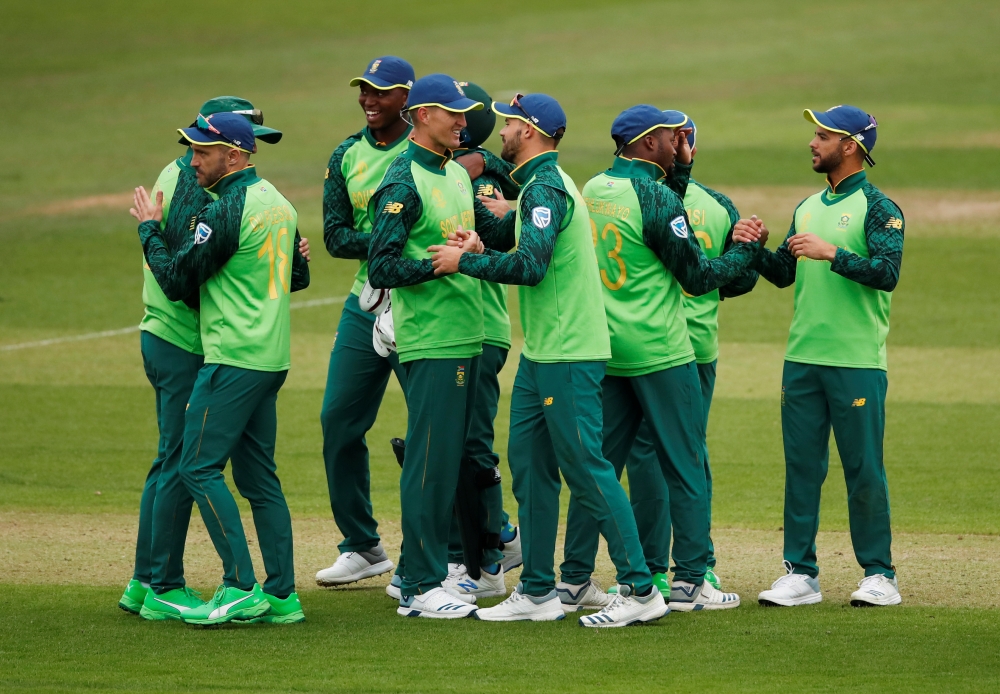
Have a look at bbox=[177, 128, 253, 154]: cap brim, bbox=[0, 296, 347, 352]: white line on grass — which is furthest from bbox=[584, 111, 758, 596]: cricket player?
bbox=[0, 296, 347, 352]: white line on grass

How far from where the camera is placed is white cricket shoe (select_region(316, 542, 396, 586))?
7.75m

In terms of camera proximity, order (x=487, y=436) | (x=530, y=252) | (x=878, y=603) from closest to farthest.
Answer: (x=530, y=252)
(x=878, y=603)
(x=487, y=436)

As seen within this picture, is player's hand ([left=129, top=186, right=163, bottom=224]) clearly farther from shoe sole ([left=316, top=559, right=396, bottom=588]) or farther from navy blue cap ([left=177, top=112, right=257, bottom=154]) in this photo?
shoe sole ([left=316, top=559, right=396, bottom=588])

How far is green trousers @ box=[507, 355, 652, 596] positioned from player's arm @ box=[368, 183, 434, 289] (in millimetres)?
697

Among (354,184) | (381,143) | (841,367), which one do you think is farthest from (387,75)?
(841,367)

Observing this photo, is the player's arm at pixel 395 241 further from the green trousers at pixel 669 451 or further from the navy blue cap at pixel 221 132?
the green trousers at pixel 669 451

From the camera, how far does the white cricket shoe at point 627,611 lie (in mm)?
6586

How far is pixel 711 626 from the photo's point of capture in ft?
21.8

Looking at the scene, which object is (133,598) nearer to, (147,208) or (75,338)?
(147,208)

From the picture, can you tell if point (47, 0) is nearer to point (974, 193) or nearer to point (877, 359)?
point (974, 193)

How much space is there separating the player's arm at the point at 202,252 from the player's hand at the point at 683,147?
7.19ft

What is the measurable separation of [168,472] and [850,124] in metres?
3.77

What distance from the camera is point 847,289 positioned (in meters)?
7.21

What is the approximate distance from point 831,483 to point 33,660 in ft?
20.8
